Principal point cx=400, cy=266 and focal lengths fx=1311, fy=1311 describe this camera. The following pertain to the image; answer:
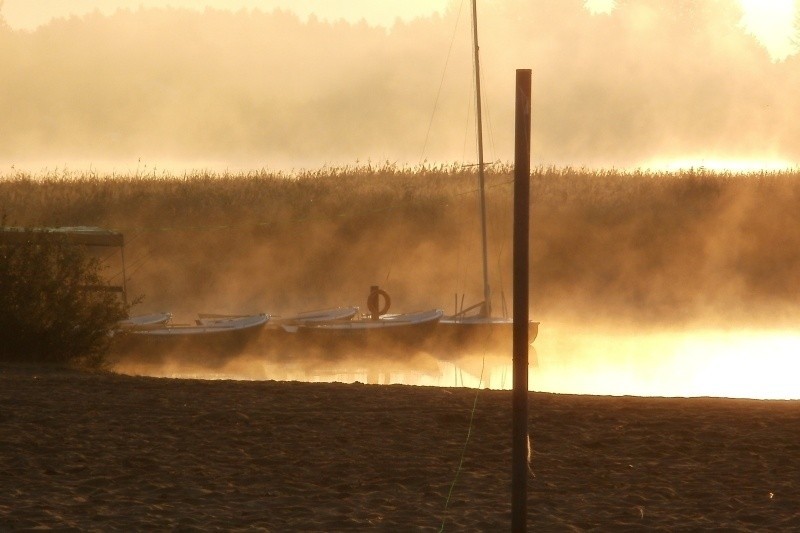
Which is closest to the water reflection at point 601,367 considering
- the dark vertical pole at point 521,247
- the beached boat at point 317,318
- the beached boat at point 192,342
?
the beached boat at point 192,342

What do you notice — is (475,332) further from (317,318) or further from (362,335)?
(317,318)

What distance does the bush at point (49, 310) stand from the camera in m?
21.9

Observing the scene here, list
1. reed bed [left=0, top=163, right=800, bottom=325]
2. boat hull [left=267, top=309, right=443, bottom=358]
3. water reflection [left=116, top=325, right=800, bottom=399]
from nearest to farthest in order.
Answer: water reflection [left=116, top=325, right=800, bottom=399], boat hull [left=267, top=309, right=443, bottom=358], reed bed [left=0, top=163, right=800, bottom=325]

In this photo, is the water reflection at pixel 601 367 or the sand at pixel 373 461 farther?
the water reflection at pixel 601 367

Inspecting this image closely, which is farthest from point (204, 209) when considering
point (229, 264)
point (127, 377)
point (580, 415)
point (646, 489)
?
point (646, 489)

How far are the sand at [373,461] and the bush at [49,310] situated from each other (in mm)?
4095

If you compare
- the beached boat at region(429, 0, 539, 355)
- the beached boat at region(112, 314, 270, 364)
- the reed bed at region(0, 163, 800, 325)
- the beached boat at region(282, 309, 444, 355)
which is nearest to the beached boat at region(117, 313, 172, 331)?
the beached boat at region(112, 314, 270, 364)

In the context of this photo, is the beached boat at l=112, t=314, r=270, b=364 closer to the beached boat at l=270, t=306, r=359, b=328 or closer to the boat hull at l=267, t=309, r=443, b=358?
the boat hull at l=267, t=309, r=443, b=358

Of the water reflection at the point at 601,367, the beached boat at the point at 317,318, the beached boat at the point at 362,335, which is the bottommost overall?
the water reflection at the point at 601,367

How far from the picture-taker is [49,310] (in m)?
22.2

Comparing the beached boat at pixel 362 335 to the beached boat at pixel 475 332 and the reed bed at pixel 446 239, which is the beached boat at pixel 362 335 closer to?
the beached boat at pixel 475 332

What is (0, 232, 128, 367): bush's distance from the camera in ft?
71.8

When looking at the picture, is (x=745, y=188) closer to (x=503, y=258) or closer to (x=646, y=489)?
(x=503, y=258)

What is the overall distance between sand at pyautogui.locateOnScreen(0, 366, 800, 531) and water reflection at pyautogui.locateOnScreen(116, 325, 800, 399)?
896cm
